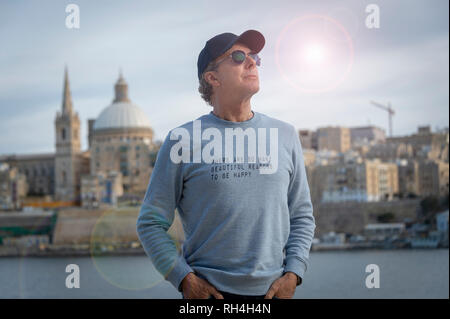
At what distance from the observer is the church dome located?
1447 inches

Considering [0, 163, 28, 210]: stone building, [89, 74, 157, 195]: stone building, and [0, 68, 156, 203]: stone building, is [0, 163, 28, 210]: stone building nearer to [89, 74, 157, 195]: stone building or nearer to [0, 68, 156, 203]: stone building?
[0, 68, 156, 203]: stone building

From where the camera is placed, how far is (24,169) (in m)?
37.3

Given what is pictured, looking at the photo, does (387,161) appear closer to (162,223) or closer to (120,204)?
(120,204)

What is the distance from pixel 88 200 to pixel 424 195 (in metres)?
12.2

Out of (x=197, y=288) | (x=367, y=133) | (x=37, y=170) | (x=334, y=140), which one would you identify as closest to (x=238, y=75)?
(x=197, y=288)

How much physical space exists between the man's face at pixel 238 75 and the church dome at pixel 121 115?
35504 millimetres

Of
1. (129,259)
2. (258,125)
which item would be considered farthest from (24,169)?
(258,125)

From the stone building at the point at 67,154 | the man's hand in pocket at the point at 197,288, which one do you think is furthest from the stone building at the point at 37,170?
the man's hand in pocket at the point at 197,288

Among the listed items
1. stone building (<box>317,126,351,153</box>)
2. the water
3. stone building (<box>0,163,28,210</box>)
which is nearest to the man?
the water

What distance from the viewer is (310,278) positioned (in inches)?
713

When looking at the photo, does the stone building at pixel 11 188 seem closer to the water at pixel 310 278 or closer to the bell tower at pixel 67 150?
the bell tower at pixel 67 150

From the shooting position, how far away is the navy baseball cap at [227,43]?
4.19ft

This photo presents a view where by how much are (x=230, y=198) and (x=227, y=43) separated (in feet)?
0.79

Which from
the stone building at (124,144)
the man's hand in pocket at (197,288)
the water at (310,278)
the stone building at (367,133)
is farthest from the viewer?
the stone building at (367,133)
